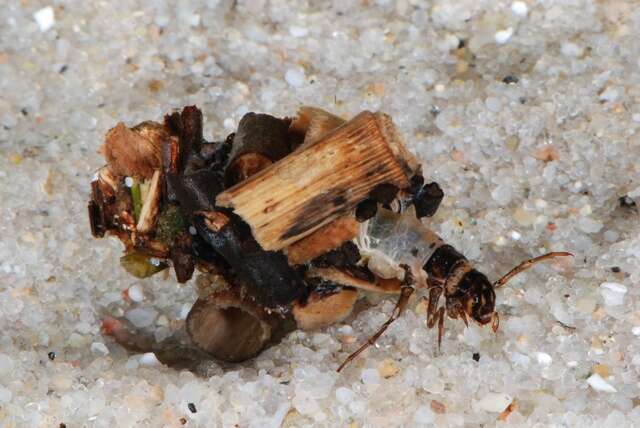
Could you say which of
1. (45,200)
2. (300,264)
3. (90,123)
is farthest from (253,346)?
(90,123)

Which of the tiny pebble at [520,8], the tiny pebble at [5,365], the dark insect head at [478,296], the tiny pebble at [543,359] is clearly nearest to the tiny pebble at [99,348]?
the tiny pebble at [5,365]

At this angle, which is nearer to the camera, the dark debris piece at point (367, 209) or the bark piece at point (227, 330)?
the dark debris piece at point (367, 209)

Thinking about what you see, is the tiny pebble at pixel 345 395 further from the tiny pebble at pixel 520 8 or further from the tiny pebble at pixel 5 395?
the tiny pebble at pixel 520 8

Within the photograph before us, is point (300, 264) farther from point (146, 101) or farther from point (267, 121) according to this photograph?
point (146, 101)

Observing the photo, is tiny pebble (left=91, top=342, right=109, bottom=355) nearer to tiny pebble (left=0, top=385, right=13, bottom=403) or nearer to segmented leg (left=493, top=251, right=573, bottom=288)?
tiny pebble (left=0, top=385, right=13, bottom=403)

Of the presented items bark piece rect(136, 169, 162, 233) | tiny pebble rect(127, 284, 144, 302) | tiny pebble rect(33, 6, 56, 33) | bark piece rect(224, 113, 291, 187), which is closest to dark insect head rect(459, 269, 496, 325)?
bark piece rect(224, 113, 291, 187)
